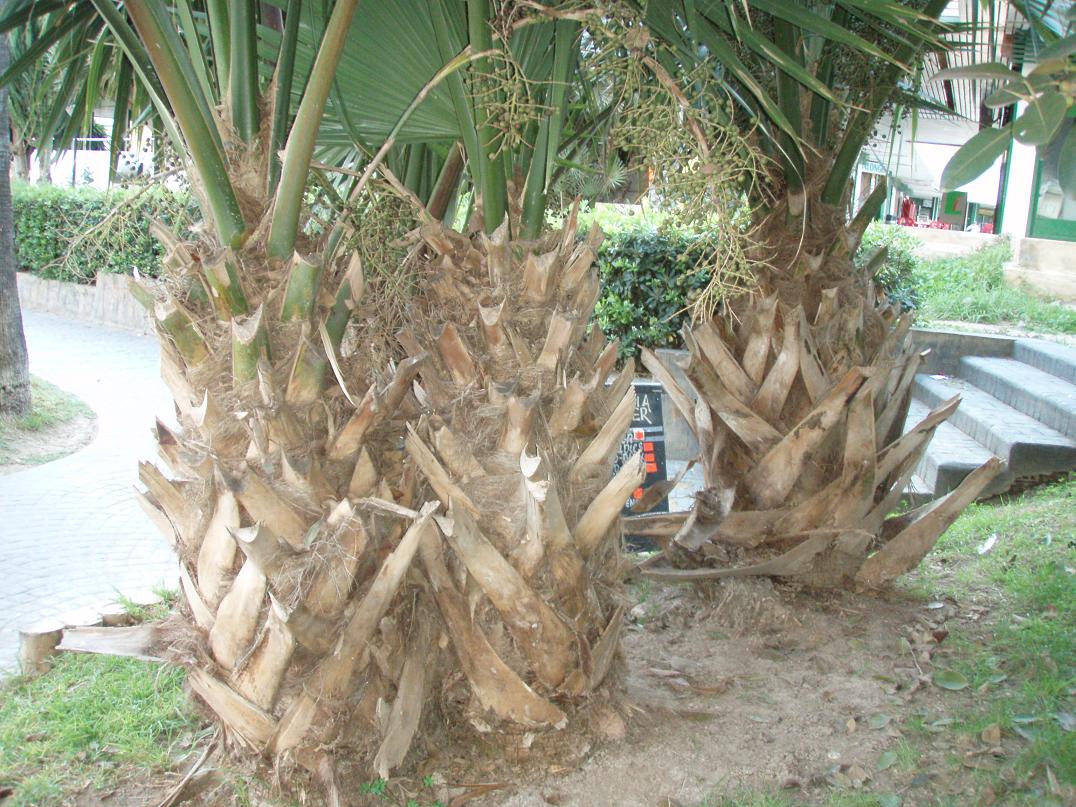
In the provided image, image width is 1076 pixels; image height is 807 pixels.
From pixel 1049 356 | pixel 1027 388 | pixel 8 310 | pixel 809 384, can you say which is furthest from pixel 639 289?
pixel 8 310

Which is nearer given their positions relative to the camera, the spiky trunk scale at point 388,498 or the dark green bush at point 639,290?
the spiky trunk scale at point 388,498

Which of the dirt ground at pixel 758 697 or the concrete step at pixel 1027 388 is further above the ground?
the concrete step at pixel 1027 388

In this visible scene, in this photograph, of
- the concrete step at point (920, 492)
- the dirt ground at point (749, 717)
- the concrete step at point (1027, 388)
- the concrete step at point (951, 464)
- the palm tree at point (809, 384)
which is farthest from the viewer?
the concrete step at point (1027, 388)

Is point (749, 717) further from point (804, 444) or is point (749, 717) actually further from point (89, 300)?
point (89, 300)

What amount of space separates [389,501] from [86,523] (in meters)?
4.80

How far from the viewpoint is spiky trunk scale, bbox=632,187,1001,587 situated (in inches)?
136

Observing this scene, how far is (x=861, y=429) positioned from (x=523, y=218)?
5.01 feet

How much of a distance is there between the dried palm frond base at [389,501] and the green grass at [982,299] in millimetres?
6985

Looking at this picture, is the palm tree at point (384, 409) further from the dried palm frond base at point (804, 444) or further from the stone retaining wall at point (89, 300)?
the stone retaining wall at point (89, 300)

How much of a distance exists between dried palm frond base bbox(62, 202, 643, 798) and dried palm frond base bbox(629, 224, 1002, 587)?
0.97 meters

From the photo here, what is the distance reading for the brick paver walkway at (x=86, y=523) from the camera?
498cm

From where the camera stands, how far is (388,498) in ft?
7.91

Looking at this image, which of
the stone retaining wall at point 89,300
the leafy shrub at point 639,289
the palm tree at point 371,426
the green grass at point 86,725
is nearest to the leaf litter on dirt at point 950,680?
the palm tree at point 371,426

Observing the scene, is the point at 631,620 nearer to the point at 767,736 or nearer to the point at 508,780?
the point at 767,736
